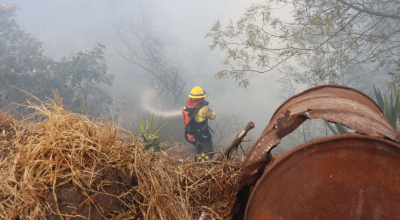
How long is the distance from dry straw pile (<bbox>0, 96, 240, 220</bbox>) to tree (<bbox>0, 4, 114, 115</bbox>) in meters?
7.24

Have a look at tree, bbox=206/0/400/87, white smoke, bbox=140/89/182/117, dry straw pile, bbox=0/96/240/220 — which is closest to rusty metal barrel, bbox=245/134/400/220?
dry straw pile, bbox=0/96/240/220

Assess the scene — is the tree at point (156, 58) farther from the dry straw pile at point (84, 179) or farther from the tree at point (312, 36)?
the dry straw pile at point (84, 179)

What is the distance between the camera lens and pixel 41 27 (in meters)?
18.7

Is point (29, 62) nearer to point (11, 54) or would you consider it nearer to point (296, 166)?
point (11, 54)

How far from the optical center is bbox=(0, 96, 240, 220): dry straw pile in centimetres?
116

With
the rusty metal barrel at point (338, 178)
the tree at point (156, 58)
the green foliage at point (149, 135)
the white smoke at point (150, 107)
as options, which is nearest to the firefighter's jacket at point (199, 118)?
the green foliage at point (149, 135)

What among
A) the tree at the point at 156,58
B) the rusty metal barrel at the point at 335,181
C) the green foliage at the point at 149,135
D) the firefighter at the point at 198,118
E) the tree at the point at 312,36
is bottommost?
the rusty metal barrel at the point at 335,181

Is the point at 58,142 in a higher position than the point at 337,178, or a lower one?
higher

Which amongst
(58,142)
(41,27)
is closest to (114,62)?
(41,27)

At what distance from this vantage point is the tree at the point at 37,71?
336 inches

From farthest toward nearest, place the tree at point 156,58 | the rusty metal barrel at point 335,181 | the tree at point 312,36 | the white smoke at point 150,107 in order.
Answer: the tree at point 156,58
the white smoke at point 150,107
the tree at point 312,36
the rusty metal barrel at point 335,181

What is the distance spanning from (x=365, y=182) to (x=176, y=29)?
61.0 feet

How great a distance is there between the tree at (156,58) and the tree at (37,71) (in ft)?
9.06

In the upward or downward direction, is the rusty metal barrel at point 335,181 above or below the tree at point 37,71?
below
